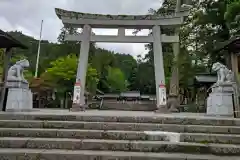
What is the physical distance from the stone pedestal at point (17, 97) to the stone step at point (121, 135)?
9.38 ft

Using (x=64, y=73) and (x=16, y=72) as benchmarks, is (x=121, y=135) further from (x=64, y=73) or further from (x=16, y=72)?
(x=64, y=73)

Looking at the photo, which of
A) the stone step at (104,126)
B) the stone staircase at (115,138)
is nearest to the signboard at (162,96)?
the stone staircase at (115,138)

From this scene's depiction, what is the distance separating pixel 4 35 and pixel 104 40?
4688 mm

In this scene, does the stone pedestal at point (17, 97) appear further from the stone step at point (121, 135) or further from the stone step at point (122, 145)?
the stone step at point (122, 145)

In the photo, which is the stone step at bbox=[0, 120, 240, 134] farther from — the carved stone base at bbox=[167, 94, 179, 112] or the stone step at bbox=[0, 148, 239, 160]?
the carved stone base at bbox=[167, 94, 179, 112]

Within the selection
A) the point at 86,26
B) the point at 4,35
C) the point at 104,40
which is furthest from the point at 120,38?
the point at 4,35

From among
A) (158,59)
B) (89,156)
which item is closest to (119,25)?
(158,59)

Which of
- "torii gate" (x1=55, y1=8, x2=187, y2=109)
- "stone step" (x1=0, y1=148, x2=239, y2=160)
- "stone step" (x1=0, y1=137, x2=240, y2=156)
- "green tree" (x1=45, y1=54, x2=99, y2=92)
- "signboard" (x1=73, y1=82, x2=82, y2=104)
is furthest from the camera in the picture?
"green tree" (x1=45, y1=54, x2=99, y2=92)

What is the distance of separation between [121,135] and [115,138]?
13 centimetres

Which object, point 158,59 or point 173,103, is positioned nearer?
point 158,59

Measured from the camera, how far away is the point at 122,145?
4449 millimetres

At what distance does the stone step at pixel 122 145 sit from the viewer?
171 inches

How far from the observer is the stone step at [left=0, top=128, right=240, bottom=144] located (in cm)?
472

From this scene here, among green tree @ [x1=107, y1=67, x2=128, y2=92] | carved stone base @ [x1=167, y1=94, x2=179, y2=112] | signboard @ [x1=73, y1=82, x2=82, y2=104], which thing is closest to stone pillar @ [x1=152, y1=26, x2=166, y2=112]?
carved stone base @ [x1=167, y1=94, x2=179, y2=112]
